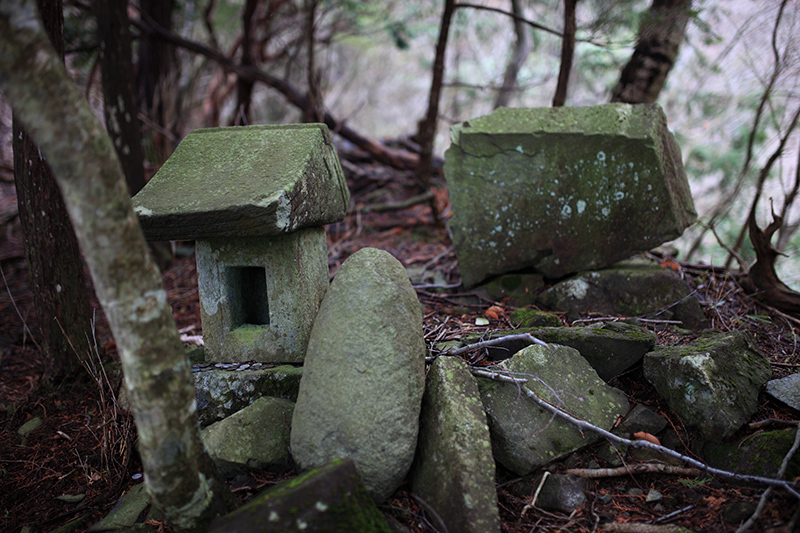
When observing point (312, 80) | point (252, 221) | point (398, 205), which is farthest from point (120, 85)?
point (252, 221)

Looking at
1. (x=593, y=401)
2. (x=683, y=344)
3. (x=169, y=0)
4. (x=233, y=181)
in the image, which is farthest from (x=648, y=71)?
(x=169, y=0)

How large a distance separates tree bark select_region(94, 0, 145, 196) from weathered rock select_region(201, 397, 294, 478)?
3.56 metres

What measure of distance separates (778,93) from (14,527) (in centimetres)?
748

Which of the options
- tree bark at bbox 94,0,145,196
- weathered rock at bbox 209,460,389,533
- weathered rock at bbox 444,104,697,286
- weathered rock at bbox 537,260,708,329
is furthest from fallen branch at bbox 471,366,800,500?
tree bark at bbox 94,0,145,196

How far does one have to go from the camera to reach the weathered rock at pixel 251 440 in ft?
7.38

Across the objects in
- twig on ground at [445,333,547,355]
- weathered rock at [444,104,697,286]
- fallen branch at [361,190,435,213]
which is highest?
weathered rock at [444,104,697,286]

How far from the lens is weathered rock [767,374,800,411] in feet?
7.85

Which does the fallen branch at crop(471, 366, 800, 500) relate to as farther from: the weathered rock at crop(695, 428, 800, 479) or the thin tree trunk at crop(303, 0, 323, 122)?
the thin tree trunk at crop(303, 0, 323, 122)

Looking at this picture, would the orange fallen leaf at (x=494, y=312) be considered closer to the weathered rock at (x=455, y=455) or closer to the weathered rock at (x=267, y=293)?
the weathered rock at (x=455, y=455)

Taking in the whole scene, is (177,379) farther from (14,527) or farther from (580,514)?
(580,514)

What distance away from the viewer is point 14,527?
2.25 m

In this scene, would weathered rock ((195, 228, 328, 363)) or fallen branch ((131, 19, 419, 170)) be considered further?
fallen branch ((131, 19, 419, 170))

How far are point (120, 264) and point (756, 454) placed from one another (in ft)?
9.21

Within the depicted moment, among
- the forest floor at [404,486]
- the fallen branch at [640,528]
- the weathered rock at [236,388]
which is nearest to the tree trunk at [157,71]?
the forest floor at [404,486]
